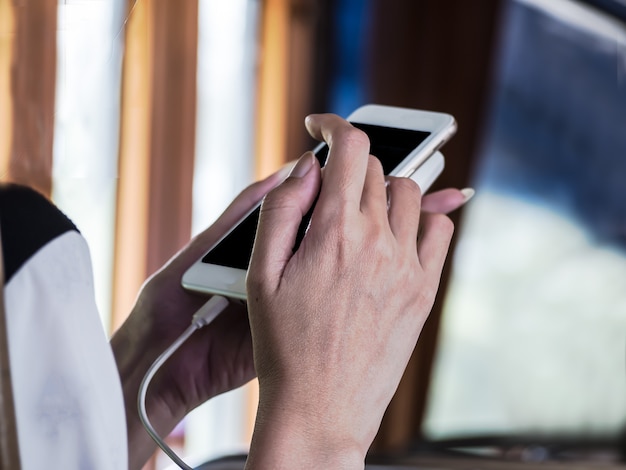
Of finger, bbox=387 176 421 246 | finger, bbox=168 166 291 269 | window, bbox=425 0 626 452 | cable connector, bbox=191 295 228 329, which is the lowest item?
window, bbox=425 0 626 452

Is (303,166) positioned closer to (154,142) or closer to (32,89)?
(32,89)

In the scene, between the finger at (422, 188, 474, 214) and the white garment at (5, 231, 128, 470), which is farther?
the finger at (422, 188, 474, 214)

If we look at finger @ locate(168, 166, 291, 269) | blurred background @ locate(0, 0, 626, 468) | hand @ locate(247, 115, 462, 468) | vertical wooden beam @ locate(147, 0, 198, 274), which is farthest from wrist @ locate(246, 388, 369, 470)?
vertical wooden beam @ locate(147, 0, 198, 274)

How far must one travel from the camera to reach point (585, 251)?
2.52 meters

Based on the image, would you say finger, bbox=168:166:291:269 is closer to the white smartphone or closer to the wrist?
the white smartphone

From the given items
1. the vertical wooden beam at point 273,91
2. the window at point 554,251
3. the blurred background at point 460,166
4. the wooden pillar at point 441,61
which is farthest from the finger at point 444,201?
the window at point 554,251

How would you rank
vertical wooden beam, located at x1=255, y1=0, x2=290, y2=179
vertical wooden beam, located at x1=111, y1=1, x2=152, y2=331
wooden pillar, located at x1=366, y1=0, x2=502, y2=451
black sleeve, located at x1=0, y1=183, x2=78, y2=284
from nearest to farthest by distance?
black sleeve, located at x1=0, y1=183, x2=78, y2=284
vertical wooden beam, located at x1=111, y1=1, x2=152, y2=331
vertical wooden beam, located at x1=255, y1=0, x2=290, y2=179
wooden pillar, located at x1=366, y1=0, x2=502, y2=451

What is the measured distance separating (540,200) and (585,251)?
24 centimetres

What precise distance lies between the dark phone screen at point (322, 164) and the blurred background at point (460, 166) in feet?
3.82

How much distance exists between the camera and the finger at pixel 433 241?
421 millimetres

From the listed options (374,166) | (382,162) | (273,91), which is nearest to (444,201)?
(382,162)

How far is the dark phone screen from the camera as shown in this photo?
0.54 metres

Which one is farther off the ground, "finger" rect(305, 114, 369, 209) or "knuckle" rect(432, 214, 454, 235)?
"finger" rect(305, 114, 369, 209)

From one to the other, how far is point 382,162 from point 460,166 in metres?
1.76
